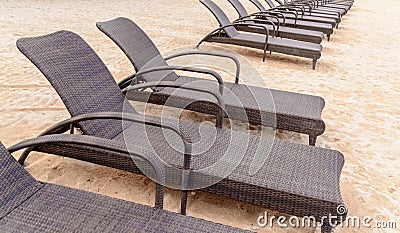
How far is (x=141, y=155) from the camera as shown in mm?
1933

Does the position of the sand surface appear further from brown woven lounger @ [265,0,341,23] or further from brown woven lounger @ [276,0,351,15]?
brown woven lounger @ [276,0,351,15]

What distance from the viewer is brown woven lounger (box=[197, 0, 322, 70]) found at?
5.95 meters

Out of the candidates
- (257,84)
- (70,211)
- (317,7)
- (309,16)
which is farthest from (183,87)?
(317,7)

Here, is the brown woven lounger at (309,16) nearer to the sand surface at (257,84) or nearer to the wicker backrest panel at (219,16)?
the sand surface at (257,84)

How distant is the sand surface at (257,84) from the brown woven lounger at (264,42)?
9.7 inches

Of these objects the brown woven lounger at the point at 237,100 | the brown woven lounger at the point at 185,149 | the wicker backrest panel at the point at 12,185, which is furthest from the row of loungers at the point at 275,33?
the wicker backrest panel at the point at 12,185

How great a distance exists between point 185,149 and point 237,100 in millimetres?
1280

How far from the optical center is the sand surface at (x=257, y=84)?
2.62 meters

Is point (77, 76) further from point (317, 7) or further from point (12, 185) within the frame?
point (317, 7)

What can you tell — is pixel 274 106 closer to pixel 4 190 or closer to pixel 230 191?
pixel 230 191

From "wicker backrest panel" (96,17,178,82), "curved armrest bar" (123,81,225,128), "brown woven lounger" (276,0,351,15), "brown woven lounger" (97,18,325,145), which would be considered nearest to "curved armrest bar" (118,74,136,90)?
"brown woven lounger" (97,18,325,145)

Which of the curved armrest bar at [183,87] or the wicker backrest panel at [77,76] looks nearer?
the wicker backrest panel at [77,76]

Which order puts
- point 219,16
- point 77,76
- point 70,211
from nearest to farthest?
point 70,211, point 77,76, point 219,16

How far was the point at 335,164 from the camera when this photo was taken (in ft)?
8.09
